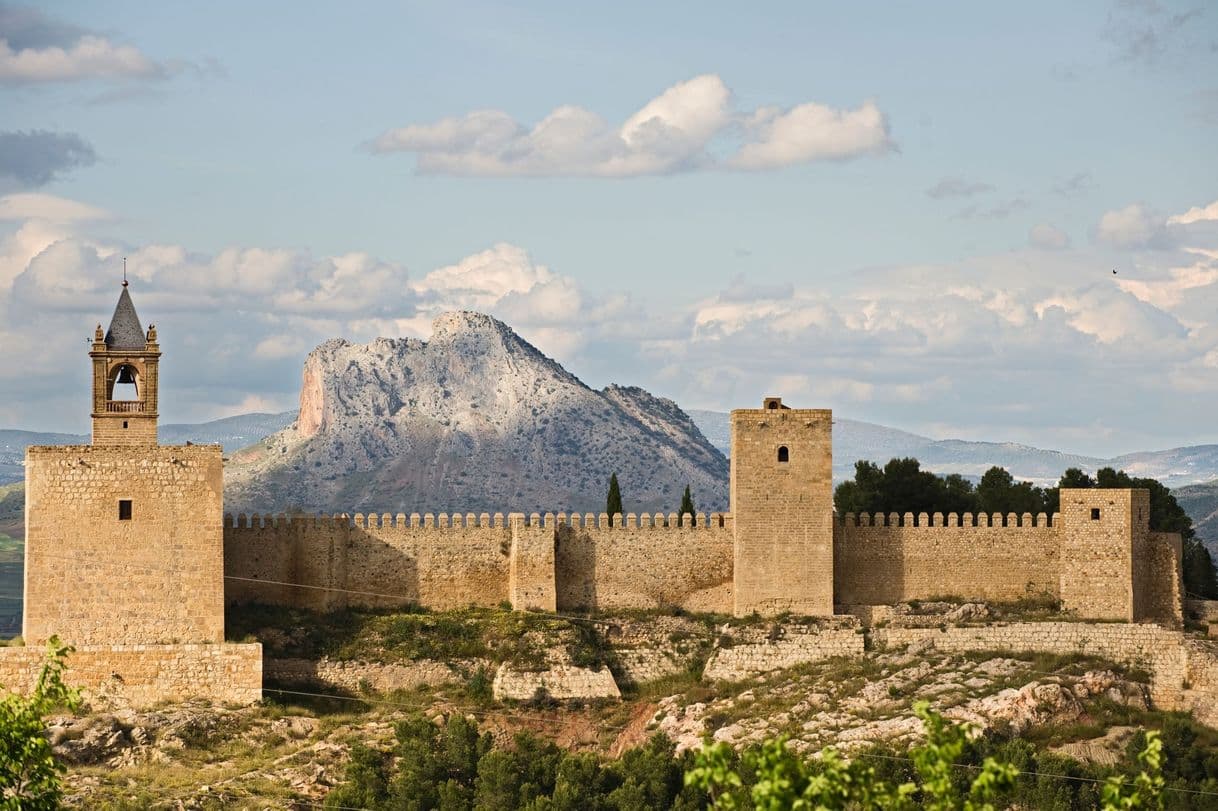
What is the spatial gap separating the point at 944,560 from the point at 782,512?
14.0ft

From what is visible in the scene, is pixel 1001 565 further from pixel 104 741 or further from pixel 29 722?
pixel 29 722

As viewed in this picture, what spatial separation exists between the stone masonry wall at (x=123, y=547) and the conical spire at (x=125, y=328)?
354cm

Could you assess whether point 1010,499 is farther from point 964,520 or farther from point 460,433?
point 460,433

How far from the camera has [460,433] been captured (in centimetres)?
15575

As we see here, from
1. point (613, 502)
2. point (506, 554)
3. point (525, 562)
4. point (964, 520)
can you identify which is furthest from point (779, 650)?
point (613, 502)

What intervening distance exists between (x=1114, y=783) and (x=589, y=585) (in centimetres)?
2987

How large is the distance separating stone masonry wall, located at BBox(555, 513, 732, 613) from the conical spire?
35.1ft

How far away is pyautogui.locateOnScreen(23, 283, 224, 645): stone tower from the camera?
48438 mm

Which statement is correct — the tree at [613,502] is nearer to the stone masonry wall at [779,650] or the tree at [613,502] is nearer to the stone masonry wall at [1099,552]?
the stone masonry wall at [779,650]

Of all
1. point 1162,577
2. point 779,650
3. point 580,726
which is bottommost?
point 580,726

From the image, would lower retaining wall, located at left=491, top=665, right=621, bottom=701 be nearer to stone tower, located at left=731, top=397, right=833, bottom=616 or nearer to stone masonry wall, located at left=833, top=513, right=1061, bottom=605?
stone tower, located at left=731, top=397, right=833, bottom=616

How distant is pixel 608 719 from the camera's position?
162 feet

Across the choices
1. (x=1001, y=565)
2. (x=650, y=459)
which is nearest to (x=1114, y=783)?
(x=1001, y=565)

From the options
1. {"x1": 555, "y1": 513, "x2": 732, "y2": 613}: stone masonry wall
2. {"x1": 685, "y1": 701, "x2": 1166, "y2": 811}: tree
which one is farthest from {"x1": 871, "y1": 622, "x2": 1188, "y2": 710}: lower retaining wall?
{"x1": 685, "y1": 701, "x2": 1166, "y2": 811}: tree
